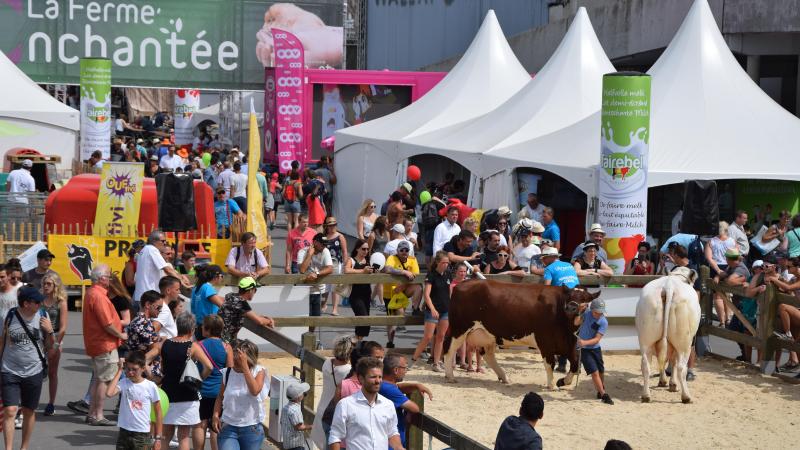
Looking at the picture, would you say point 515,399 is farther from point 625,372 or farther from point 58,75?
point 58,75

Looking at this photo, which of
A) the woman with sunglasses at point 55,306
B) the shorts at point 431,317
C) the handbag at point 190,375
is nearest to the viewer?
the handbag at point 190,375

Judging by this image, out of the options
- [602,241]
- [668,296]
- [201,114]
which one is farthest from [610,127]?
[201,114]

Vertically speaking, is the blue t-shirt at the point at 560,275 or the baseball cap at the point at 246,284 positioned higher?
the baseball cap at the point at 246,284

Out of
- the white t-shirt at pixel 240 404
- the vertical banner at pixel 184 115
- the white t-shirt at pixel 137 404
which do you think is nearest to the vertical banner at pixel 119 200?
the white t-shirt at pixel 137 404

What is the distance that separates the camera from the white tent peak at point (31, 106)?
98.0ft

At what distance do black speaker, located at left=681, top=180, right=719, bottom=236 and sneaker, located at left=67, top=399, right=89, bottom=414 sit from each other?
27.4 feet

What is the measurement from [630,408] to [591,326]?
0.93 meters

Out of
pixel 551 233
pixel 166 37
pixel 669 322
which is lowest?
pixel 669 322

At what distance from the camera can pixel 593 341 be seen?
42.7 feet

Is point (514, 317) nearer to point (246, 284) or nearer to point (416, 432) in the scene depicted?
point (246, 284)

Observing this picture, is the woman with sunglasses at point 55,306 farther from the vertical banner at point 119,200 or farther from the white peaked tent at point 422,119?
the white peaked tent at point 422,119

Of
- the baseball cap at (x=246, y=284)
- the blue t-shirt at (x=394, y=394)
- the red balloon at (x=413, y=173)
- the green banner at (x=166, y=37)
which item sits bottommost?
the blue t-shirt at (x=394, y=394)

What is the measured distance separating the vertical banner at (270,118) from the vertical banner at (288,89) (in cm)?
51

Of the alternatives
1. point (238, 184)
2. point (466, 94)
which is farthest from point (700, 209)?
point (238, 184)
